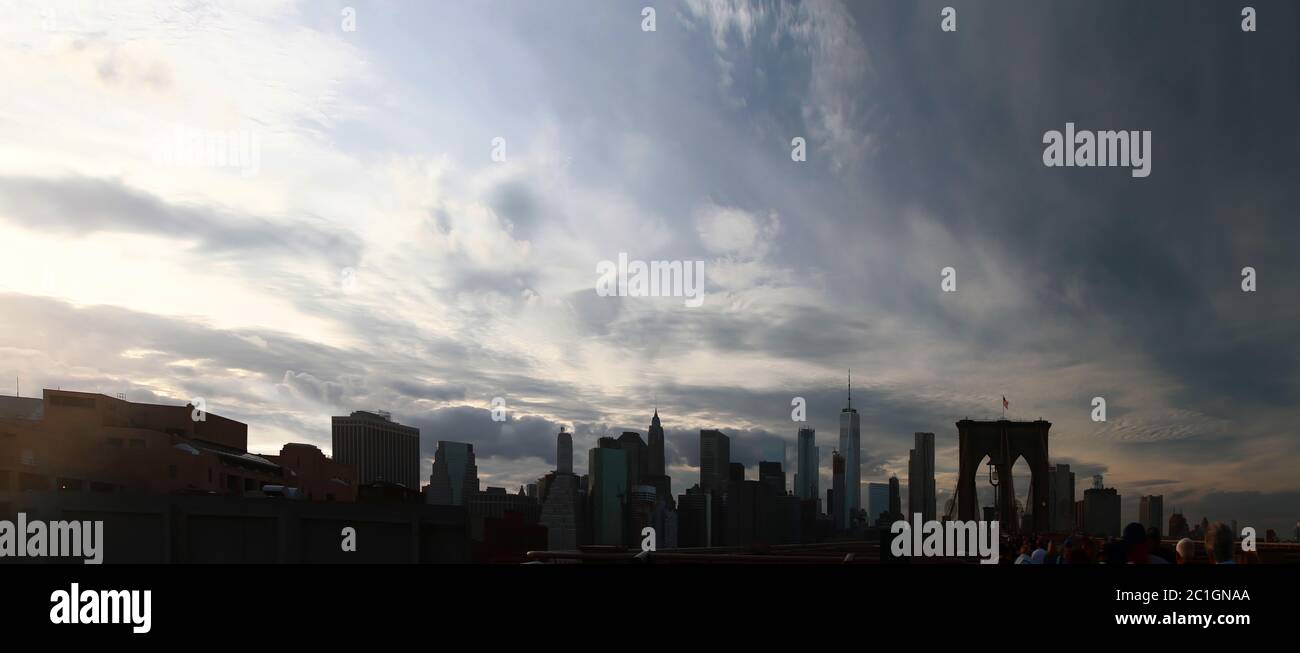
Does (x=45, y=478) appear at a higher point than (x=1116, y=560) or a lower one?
lower

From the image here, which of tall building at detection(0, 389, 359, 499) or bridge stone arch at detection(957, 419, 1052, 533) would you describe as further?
bridge stone arch at detection(957, 419, 1052, 533)

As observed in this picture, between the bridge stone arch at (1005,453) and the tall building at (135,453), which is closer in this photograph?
the tall building at (135,453)
